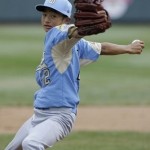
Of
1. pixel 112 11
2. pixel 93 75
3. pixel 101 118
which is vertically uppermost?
pixel 101 118

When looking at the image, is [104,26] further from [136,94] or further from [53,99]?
[136,94]

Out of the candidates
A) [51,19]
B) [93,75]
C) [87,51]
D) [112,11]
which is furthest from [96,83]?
[112,11]

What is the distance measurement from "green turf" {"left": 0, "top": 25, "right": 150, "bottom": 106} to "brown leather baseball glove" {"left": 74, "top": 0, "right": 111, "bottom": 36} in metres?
7.25

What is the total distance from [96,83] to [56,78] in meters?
9.58

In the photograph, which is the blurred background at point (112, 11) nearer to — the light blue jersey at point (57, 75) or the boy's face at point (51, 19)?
the boy's face at point (51, 19)

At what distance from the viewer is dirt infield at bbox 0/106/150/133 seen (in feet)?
37.3

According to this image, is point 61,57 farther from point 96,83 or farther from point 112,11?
point 112,11

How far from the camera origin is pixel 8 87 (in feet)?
51.7

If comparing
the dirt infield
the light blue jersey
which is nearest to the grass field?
the dirt infield

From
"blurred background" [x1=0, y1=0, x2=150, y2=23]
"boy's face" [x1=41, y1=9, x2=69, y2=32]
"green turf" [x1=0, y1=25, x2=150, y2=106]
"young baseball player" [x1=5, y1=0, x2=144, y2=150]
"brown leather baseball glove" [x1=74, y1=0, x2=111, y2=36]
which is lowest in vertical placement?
"blurred background" [x1=0, y1=0, x2=150, y2=23]

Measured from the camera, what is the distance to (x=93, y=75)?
17922 mm

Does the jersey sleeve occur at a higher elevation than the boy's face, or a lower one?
lower

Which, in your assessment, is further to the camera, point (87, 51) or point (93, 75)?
point (93, 75)

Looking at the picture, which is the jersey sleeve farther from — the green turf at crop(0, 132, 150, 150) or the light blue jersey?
the green turf at crop(0, 132, 150, 150)
